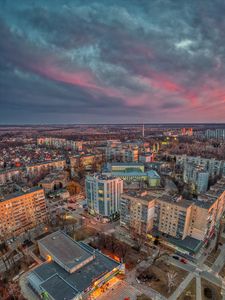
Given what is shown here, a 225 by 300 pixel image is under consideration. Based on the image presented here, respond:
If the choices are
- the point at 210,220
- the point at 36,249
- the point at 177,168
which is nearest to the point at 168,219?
the point at 210,220

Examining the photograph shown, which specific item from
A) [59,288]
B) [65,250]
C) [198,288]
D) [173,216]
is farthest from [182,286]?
[65,250]

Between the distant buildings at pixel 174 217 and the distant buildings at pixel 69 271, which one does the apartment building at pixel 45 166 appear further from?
the distant buildings at pixel 174 217

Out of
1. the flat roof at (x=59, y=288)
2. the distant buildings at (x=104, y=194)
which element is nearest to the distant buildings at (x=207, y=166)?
the distant buildings at (x=104, y=194)

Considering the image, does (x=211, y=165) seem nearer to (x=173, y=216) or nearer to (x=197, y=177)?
(x=197, y=177)

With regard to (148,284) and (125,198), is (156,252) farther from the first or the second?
(125,198)

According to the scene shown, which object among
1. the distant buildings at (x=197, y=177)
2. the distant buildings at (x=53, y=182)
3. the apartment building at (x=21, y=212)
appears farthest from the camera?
the distant buildings at (x=53, y=182)

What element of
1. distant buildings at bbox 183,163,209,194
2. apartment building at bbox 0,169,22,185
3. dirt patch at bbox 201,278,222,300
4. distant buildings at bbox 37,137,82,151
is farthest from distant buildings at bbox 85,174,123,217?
distant buildings at bbox 37,137,82,151
